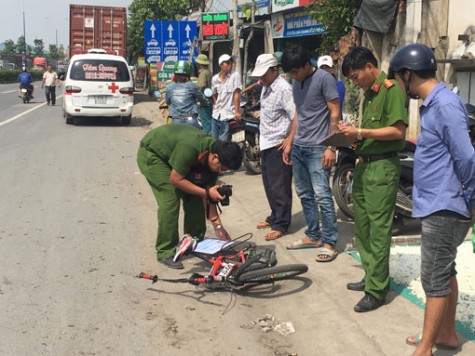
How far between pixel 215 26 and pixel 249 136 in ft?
28.3

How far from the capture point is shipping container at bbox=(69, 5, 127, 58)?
26.2 m

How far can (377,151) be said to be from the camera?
395cm

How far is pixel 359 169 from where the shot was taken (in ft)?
13.5

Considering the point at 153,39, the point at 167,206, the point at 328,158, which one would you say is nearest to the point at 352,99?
the point at 328,158

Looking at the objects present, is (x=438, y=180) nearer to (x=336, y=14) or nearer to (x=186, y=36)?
(x=336, y=14)

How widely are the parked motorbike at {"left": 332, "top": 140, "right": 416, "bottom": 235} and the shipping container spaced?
2184 cm

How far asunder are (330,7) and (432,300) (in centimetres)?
1023

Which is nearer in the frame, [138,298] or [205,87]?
[138,298]

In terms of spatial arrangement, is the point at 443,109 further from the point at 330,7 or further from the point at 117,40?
the point at 117,40

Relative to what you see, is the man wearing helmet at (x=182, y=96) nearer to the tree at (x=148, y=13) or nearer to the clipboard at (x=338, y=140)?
the clipboard at (x=338, y=140)

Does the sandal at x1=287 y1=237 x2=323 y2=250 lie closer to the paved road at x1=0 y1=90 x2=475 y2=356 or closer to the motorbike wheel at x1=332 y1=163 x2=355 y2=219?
the paved road at x1=0 y1=90 x2=475 y2=356

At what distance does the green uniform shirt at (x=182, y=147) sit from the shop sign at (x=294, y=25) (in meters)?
11.9

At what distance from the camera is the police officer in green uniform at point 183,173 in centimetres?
457

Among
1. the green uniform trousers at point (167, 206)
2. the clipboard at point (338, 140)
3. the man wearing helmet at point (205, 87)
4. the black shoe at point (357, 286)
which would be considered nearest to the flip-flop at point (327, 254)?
the black shoe at point (357, 286)
